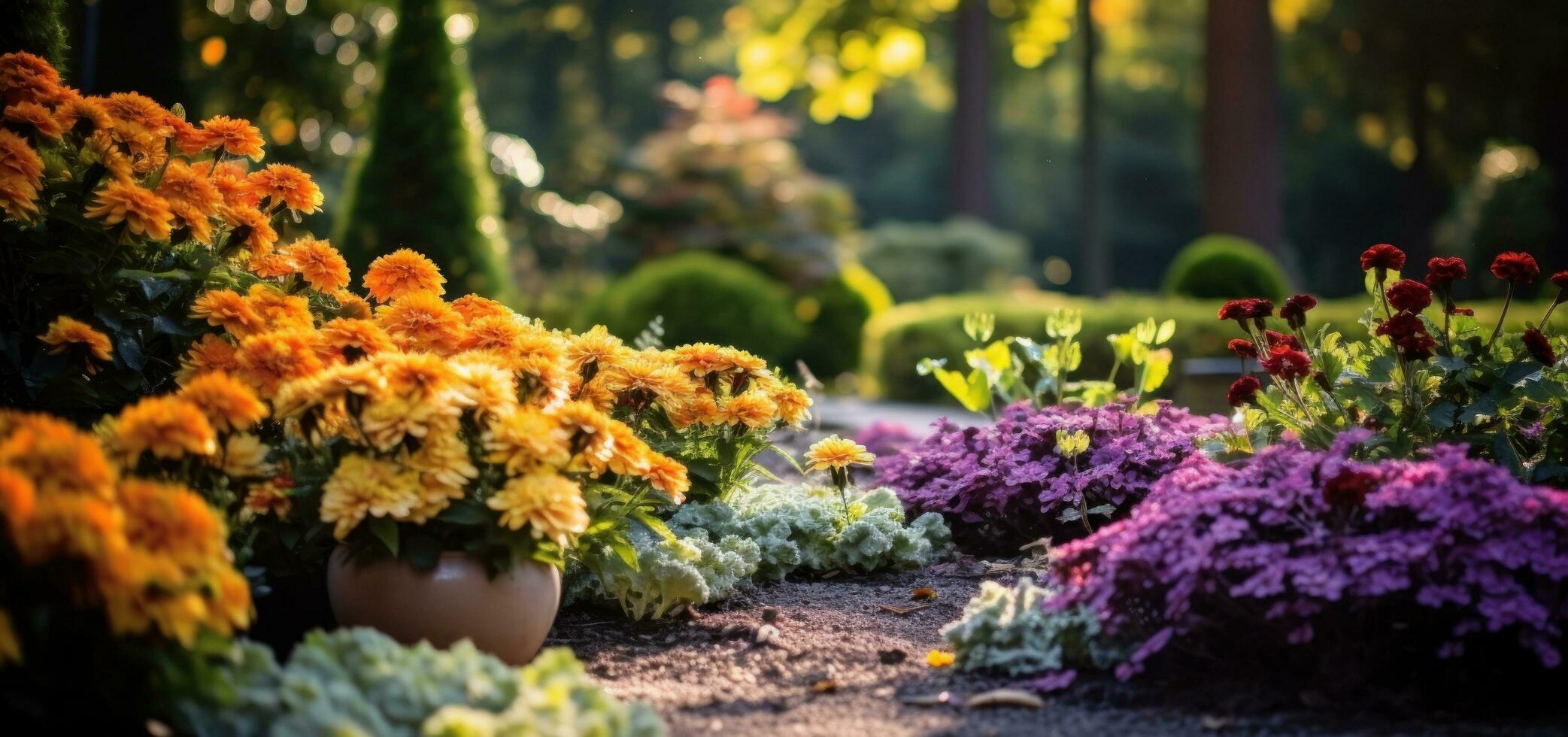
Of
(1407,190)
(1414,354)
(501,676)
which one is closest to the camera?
(501,676)

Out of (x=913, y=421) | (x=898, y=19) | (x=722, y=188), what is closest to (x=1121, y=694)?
(x=913, y=421)

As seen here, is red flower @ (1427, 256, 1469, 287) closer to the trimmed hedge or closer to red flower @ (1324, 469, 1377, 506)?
red flower @ (1324, 469, 1377, 506)

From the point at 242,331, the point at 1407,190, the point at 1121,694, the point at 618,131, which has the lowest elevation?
the point at 1121,694

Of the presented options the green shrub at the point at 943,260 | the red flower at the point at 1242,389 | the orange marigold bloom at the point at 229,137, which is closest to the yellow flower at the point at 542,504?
the orange marigold bloom at the point at 229,137

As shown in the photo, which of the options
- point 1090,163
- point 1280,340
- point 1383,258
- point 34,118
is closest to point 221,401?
point 34,118

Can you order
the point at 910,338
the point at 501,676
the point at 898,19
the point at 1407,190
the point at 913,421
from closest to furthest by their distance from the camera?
1. the point at 501,676
2. the point at 913,421
3. the point at 898,19
4. the point at 910,338
5. the point at 1407,190

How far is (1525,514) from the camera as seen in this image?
2.58m

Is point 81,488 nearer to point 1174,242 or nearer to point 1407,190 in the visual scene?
point 1407,190

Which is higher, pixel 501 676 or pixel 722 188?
pixel 722 188

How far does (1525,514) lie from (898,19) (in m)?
10.0

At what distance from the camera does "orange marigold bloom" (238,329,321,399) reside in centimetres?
283

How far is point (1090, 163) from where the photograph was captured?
18906 millimetres

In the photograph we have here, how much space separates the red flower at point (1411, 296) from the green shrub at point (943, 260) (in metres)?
18.6

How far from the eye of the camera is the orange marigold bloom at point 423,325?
3186 millimetres
